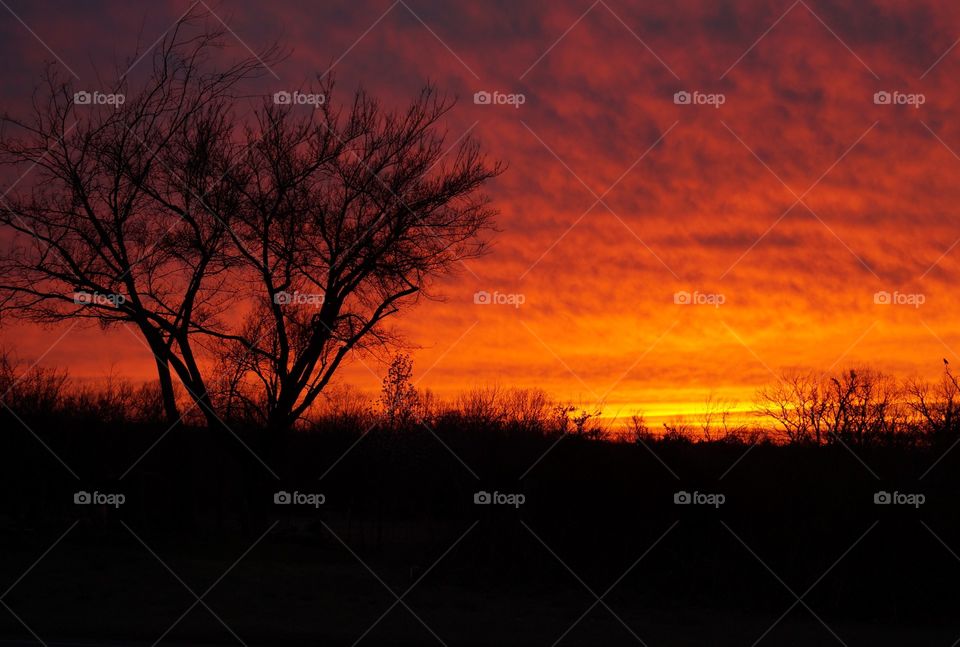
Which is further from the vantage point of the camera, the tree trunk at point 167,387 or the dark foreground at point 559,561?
the tree trunk at point 167,387

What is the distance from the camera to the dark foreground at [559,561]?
13.0 metres

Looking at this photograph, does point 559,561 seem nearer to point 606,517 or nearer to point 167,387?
point 606,517

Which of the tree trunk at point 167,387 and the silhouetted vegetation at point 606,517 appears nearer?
the silhouetted vegetation at point 606,517

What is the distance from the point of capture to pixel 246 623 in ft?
42.1

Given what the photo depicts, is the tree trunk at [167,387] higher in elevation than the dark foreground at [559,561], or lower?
higher

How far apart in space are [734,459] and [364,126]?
11585mm

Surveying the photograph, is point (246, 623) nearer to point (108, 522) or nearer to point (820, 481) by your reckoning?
point (108, 522)

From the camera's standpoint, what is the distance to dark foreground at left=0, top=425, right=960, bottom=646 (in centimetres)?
1299

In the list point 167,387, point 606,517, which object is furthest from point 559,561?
point 167,387

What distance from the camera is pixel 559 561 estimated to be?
53.1 ft

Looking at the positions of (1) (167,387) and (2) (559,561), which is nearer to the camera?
(2) (559,561)

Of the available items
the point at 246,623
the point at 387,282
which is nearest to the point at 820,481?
the point at 246,623

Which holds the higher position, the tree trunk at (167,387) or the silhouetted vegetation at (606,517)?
the tree trunk at (167,387)

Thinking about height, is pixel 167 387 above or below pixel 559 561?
above
